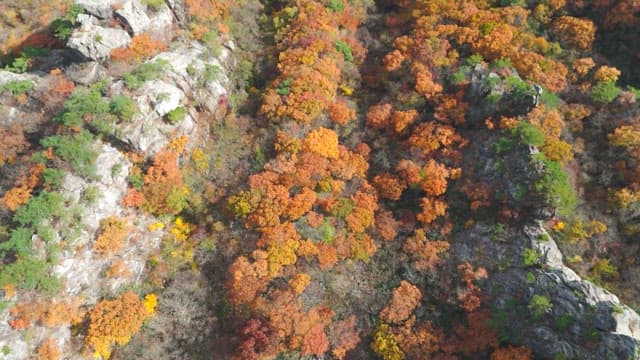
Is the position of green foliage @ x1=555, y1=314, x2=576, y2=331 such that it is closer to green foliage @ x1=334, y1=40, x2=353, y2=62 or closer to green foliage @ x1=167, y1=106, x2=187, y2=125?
green foliage @ x1=334, y1=40, x2=353, y2=62

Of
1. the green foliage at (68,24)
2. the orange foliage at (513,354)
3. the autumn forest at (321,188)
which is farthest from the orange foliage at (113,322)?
the orange foliage at (513,354)

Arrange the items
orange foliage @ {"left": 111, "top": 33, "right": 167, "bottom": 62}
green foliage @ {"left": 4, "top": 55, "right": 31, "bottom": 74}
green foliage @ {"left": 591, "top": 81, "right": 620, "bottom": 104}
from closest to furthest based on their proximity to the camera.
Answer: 1. green foliage @ {"left": 591, "top": 81, "right": 620, "bottom": 104}
2. orange foliage @ {"left": 111, "top": 33, "right": 167, "bottom": 62}
3. green foliage @ {"left": 4, "top": 55, "right": 31, "bottom": 74}

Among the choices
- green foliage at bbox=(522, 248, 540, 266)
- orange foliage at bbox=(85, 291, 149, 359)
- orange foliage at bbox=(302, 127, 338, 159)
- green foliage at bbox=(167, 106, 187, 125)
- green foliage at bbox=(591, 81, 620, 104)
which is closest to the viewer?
green foliage at bbox=(522, 248, 540, 266)

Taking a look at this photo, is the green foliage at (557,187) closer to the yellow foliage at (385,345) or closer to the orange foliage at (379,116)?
the orange foliage at (379,116)

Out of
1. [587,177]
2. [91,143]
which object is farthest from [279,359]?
[587,177]

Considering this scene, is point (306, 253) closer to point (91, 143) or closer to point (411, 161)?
point (411, 161)

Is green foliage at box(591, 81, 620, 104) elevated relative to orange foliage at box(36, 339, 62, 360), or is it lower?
elevated

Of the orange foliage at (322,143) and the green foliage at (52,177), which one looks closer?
the green foliage at (52,177)

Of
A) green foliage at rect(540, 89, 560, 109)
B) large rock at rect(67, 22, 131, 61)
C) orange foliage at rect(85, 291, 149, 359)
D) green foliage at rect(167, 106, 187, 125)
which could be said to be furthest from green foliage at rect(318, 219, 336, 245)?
large rock at rect(67, 22, 131, 61)
